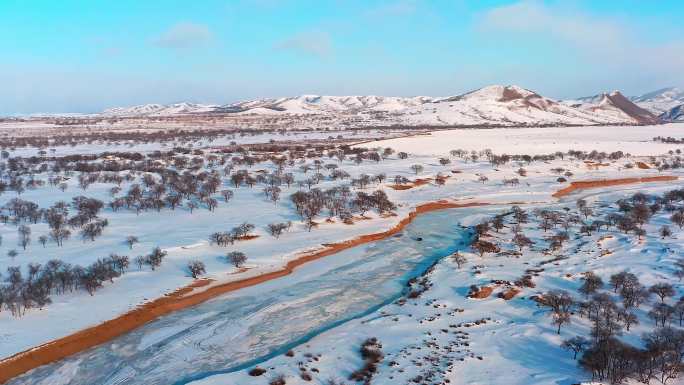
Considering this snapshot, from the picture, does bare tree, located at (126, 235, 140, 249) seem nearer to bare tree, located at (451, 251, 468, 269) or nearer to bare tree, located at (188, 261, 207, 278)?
bare tree, located at (188, 261, 207, 278)

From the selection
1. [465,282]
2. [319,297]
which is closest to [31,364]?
[319,297]

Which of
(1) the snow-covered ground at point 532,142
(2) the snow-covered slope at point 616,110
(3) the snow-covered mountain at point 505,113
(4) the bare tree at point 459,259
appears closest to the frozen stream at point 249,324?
(4) the bare tree at point 459,259

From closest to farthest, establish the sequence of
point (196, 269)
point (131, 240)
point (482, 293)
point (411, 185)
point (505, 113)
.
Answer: point (482, 293)
point (196, 269)
point (131, 240)
point (411, 185)
point (505, 113)

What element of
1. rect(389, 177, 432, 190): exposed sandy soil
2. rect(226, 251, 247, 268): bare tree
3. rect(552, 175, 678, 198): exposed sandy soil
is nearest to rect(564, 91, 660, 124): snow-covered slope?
rect(552, 175, 678, 198): exposed sandy soil

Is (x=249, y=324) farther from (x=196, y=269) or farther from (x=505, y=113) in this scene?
(x=505, y=113)

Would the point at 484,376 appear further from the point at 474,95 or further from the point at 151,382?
the point at 474,95

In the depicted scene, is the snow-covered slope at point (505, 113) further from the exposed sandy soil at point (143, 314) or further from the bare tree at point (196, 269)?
the bare tree at point (196, 269)

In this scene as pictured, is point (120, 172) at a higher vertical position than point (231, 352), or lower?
higher

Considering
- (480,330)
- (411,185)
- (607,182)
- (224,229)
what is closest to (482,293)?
(480,330)
